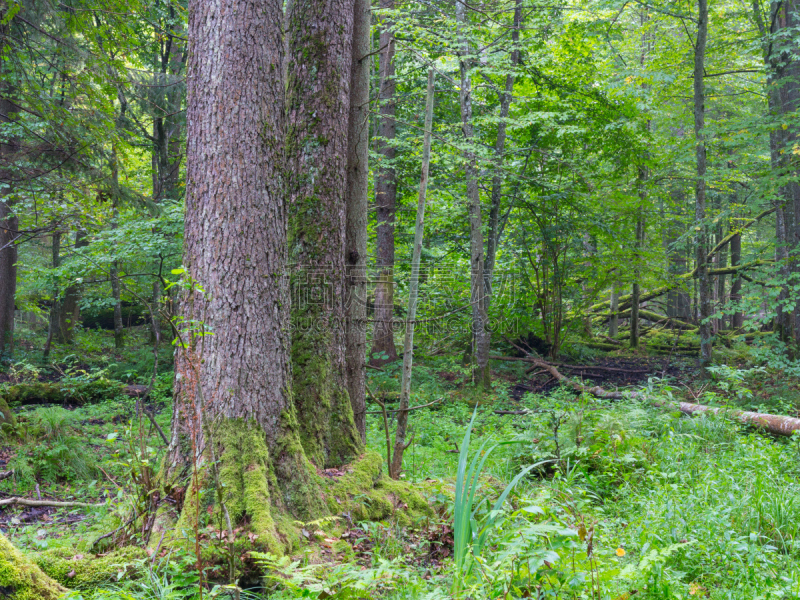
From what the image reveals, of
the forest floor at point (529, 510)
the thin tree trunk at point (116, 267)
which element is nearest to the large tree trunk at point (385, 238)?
the forest floor at point (529, 510)

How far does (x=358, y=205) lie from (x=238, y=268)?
5.69 feet

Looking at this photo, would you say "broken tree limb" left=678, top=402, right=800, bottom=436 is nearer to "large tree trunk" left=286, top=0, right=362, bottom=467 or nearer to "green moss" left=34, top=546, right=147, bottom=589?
"large tree trunk" left=286, top=0, right=362, bottom=467

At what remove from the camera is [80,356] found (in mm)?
11438

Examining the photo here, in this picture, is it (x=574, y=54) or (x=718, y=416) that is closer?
(x=718, y=416)

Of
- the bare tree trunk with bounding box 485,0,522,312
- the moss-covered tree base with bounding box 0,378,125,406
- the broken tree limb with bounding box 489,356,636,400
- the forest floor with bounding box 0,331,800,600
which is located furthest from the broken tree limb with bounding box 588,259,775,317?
the moss-covered tree base with bounding box 0,378,125,406

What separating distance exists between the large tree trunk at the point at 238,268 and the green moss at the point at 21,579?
36.0 inches

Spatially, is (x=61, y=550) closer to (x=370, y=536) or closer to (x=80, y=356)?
(x=370, y=536)

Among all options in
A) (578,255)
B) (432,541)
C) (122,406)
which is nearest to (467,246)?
(578,255)

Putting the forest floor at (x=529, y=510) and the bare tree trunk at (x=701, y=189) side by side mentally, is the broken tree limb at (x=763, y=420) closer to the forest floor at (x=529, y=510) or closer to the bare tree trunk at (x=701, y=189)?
the forest floor at (x=529, y=510)

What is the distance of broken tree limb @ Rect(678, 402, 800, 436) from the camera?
5.68m

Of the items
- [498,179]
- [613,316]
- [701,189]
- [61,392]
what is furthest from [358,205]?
[613,316]

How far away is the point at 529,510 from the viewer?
1.85 metres

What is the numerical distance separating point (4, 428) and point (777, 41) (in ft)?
43.9

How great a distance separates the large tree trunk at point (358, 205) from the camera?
170 inches
